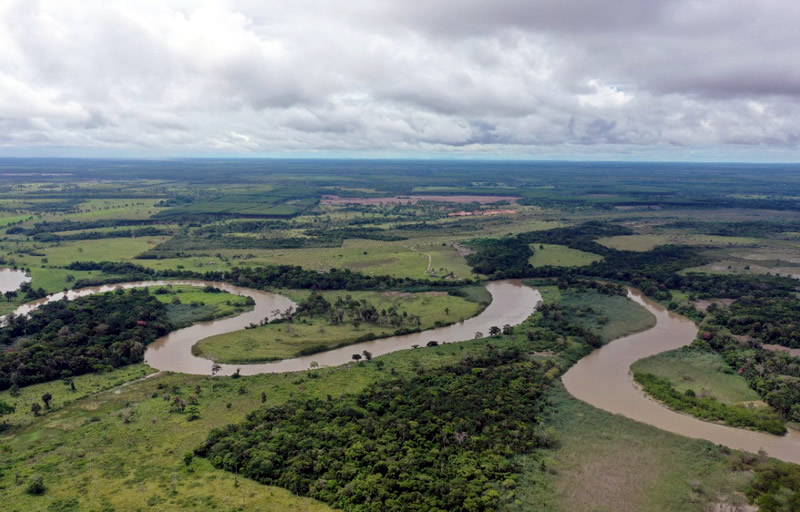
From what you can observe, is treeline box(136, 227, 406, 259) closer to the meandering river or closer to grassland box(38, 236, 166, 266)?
grassland box(38, 236, 166, 266)

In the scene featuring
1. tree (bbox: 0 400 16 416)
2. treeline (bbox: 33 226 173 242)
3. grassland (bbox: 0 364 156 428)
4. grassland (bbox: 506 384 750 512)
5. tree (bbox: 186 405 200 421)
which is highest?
treeline (bbox: 33 226 173 242)

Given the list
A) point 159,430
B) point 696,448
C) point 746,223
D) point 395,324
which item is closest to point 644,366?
point 696,448

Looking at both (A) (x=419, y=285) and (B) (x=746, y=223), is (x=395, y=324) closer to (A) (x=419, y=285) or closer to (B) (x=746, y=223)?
(A) (x=419, y=285)

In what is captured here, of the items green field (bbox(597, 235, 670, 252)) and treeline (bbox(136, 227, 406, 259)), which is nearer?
treeline (bbox(136, 227, 406, 259))

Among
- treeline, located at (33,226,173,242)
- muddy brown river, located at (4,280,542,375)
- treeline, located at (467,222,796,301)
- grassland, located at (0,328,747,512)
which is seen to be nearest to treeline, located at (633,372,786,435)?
grassland, located at (0,328,747,512)

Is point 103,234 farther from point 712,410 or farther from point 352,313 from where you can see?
point 712,410

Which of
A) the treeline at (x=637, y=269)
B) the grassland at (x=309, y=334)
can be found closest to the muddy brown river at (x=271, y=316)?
the grassland at (x=309, y=334)
